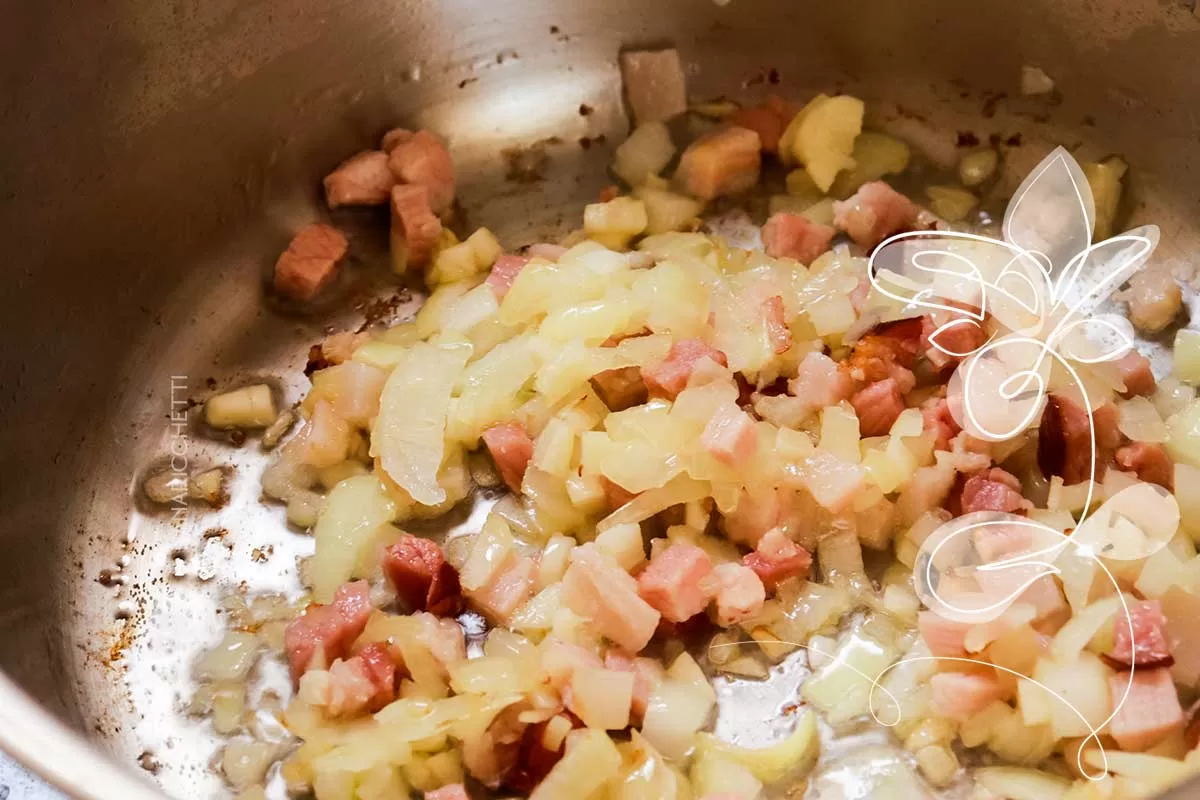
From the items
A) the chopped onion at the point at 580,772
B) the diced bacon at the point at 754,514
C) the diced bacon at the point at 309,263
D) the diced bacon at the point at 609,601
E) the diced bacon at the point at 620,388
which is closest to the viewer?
the chopped onion at the point at 580,772

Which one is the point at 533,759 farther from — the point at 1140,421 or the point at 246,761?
the point at 1140,421

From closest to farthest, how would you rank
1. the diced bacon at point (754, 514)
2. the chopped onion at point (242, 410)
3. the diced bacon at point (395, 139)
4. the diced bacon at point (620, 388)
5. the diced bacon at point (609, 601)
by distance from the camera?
the diced bacon at point (609, 601) → the diced bacon at point (754, 514) → the diced bacon at point (620, 388) → the chopped onion at point (242, 410) → the diced bacon at point (395, 139)

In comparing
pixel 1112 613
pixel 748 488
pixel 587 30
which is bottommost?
pixel 1112 613

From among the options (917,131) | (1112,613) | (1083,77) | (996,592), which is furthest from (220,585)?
(1083,77)

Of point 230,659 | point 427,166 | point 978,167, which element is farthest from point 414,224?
point 978,167

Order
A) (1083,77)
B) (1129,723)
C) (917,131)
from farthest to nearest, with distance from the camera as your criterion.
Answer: (917,131) → (1083,77) → (1129,723)

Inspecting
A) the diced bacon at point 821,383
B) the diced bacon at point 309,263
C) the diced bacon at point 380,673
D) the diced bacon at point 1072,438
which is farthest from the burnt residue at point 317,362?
the diced bacon at point 1072,438

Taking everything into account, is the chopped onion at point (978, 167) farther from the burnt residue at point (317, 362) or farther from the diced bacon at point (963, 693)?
the burnt residue at point (317, 362)

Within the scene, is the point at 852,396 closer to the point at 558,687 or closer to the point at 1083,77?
the point at 558,687
